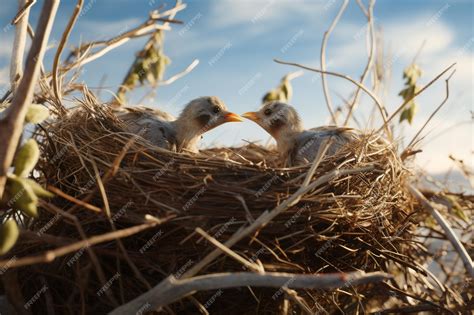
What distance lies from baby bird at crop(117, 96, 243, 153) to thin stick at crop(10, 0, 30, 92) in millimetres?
708

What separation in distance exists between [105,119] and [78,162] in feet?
1.56

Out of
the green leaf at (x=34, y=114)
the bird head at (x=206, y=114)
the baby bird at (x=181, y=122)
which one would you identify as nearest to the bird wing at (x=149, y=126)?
the baby bird at (x=181, y=122)

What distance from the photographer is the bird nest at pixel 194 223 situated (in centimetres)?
226

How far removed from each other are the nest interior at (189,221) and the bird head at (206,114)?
31.9 inches

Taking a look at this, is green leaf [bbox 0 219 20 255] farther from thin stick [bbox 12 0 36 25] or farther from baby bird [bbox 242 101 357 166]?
baby bird [bbox 242 101 357 166]

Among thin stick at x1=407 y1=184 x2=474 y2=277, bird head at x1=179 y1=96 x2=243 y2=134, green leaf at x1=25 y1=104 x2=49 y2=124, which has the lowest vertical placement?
thin stick at x1=407 y1=184 x2=474 y2=277

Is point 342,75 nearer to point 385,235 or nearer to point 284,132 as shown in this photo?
point 284,132

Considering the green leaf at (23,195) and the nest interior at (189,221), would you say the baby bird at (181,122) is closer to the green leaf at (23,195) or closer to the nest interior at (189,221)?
the nest interior at (189,221)


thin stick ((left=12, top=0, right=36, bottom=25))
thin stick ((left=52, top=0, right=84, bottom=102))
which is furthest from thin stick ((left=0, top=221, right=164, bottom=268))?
thin stick ((left=12, top=0, right=36, bottom=25))

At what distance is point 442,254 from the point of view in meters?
3.88

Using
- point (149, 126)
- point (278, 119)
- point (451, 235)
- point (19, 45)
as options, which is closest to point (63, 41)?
point (19, 45)

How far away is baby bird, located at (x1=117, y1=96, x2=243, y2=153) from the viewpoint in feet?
10.3

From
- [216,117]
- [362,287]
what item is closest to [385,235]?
[362,287]

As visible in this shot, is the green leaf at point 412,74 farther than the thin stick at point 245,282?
Yes
